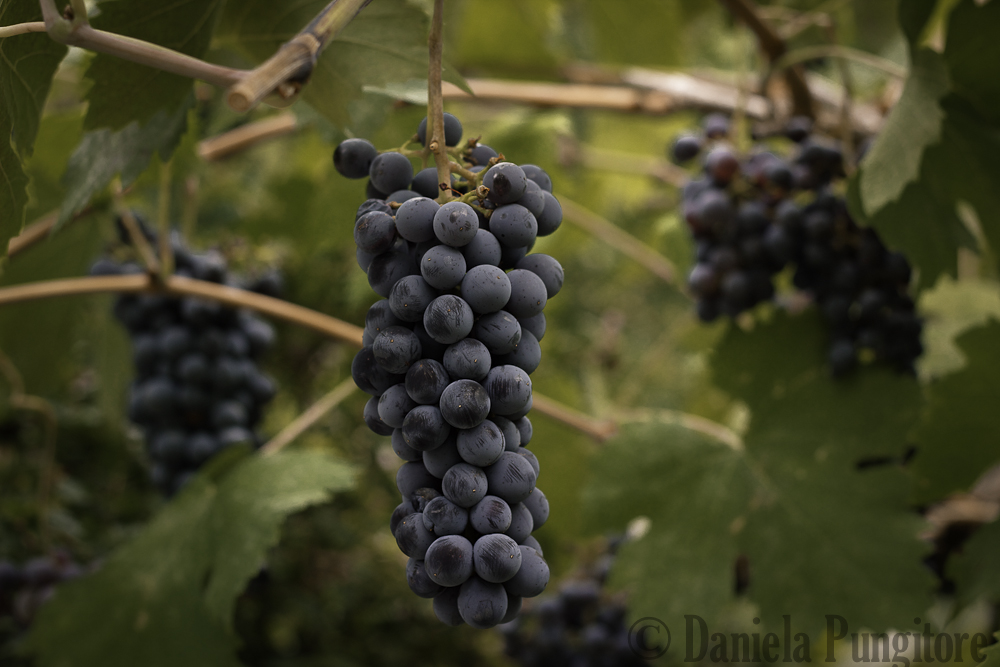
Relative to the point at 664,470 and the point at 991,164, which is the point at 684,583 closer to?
the point at 664,470

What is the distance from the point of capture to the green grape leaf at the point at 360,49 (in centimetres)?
69

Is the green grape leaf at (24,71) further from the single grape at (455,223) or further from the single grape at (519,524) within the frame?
the single grape at (519,524)

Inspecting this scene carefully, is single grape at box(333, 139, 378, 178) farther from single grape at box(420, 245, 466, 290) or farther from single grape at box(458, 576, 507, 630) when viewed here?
single grape at box(458, 576, 507, 630)

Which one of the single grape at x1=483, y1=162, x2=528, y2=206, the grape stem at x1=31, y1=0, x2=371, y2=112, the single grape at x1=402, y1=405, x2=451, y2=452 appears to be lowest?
the single grape at x1=402, y1=405, x2=451, y2=452

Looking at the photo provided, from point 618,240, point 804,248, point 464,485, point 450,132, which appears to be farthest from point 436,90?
point 618,240

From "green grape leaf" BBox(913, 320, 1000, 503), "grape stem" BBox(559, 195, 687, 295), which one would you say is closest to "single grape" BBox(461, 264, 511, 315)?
"green grape leaf" BBox(913, 320, 1000, 503)

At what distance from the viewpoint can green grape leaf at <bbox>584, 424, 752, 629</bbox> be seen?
1.12 meters

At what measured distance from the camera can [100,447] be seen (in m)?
1.77

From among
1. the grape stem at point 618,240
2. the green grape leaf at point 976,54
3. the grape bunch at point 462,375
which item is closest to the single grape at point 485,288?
the grape bunch at point 462,375

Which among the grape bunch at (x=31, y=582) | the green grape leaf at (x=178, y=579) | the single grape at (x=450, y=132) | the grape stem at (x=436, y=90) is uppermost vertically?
the grape stem at (x=436, y=90)

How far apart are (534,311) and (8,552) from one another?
1.35m

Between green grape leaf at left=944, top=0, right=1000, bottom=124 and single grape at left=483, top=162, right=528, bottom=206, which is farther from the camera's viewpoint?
green grape leaf at left=944, top=0, right=1000, bottom=124

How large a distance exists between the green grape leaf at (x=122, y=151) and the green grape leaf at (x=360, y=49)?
14cm

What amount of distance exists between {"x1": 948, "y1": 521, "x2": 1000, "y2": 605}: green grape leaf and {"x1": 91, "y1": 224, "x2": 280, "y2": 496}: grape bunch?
1.11 m
